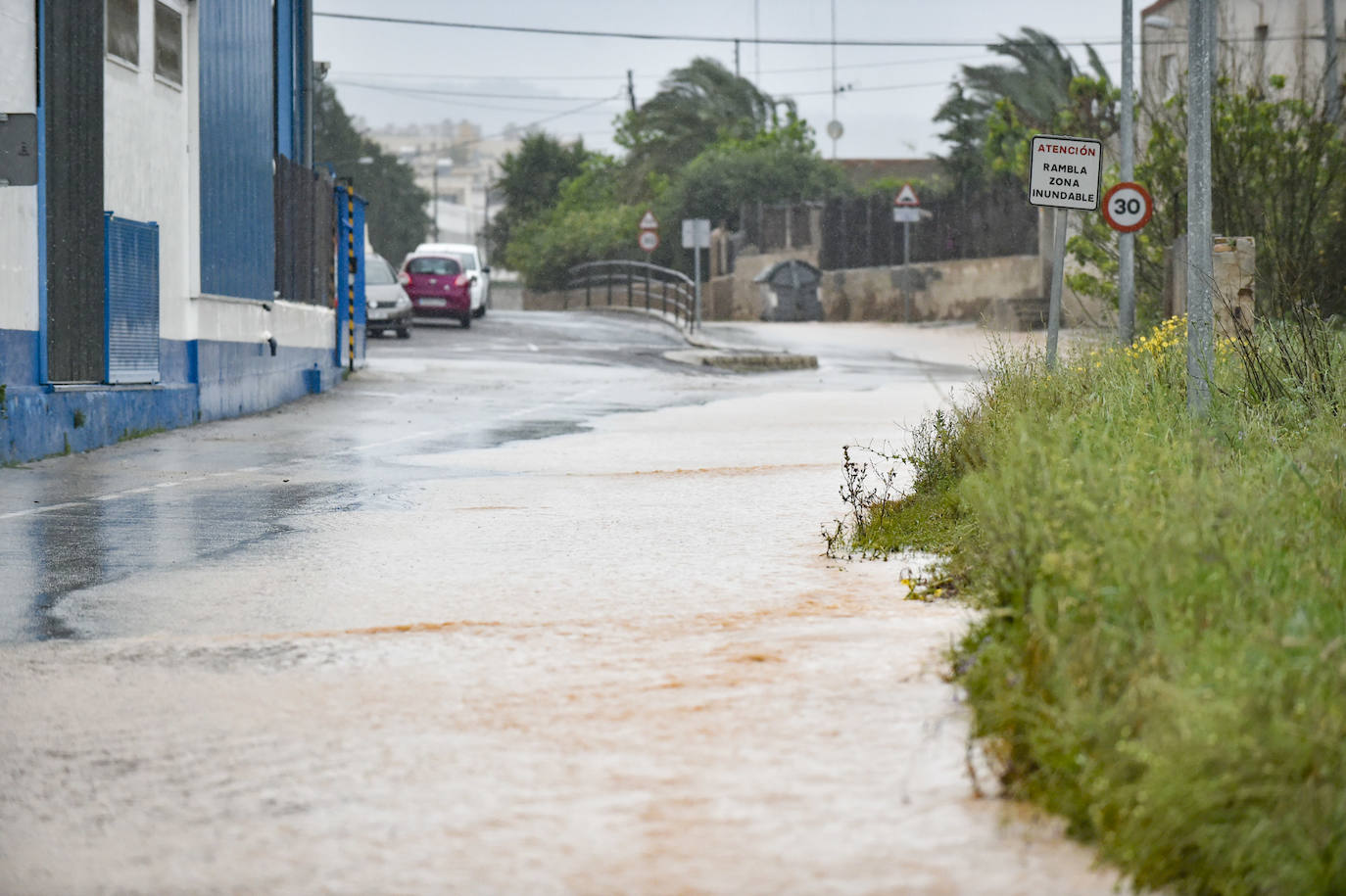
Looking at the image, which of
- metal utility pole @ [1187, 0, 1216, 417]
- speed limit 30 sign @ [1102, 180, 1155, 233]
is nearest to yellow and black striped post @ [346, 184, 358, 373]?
speed limit 30 sign @ [1102, 180, 1155, 233]

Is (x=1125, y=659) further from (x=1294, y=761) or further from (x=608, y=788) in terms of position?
(x=608, y=788)

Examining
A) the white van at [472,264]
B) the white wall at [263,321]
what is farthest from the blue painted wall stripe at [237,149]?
the white van at [472,264]

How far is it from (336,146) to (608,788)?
87.7 meters

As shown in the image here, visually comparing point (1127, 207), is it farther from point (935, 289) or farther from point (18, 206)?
point (935, 289)

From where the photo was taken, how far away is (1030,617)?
4.93 meters

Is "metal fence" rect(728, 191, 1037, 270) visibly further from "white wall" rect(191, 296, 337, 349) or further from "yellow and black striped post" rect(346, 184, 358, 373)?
"white wall" rect(191, 296, 337, 349)

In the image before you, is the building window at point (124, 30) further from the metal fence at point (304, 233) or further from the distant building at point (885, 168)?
the distant building at point (885, 168)

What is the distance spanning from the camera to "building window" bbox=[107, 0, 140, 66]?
51.8 ft

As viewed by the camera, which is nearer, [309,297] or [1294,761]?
[1294,761]

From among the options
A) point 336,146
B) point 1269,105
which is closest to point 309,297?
point 1269,105

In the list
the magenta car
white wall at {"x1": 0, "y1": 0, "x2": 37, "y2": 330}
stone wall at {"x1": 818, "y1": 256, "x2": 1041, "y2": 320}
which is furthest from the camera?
stone wall at {"x1": 818, "y1": 256, "x2": 1041, "y2": 320}

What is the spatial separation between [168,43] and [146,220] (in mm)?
1841

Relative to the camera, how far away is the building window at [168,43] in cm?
1689

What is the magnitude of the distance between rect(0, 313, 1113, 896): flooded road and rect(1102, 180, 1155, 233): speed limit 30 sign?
447 inches
